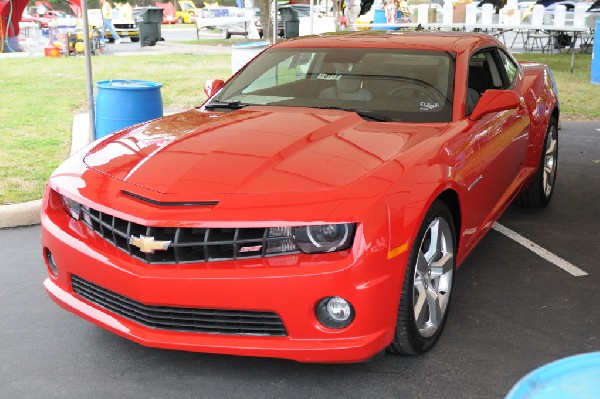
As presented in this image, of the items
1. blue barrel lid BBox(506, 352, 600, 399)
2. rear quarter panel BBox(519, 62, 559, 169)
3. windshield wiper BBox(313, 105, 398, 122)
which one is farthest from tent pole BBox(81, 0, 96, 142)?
blue barrel lid BBox(506, 352, 600, 399)

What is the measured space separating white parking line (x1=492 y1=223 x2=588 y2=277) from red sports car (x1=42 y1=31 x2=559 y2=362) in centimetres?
82

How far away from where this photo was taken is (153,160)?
140 inches

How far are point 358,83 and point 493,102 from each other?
0.80 meters

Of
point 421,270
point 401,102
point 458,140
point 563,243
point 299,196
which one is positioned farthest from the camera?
point 563,243

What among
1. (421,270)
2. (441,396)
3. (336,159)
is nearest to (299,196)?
(336,159)

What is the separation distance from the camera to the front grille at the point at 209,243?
3.08 metres

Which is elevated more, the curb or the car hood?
the car hood

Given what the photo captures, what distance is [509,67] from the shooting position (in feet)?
18.5

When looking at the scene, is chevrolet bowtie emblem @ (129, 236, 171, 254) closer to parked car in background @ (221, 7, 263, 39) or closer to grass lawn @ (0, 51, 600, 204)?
grass lawn @ (0, 51, 600, 204)

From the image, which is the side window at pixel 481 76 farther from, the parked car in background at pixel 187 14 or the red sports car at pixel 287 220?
the parked car in background at pixel 187 14

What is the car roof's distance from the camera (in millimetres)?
4719

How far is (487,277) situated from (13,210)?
3619 mm

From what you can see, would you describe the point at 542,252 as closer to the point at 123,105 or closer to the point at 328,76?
the point at 328,76

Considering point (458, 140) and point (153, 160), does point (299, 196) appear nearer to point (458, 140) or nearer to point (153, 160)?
point (153, 160)
